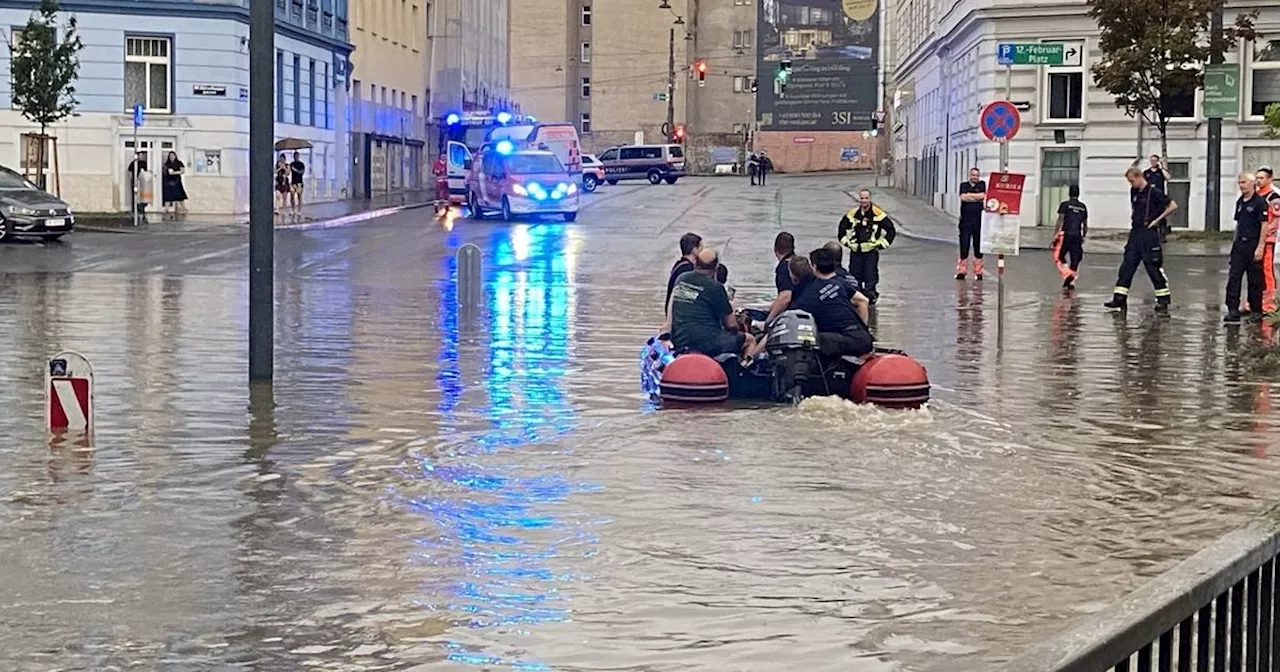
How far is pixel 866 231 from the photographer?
79.2ft

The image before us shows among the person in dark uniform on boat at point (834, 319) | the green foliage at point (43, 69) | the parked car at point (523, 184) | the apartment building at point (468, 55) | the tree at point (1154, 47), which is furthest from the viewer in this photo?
the apartment building at point (468, 55)

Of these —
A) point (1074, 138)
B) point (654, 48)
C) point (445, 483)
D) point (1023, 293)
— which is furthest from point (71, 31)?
point (654, 48)

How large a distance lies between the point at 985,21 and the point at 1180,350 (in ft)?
99.3

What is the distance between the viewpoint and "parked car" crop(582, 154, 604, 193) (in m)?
75.0

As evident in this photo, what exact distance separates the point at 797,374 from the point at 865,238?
1101cm

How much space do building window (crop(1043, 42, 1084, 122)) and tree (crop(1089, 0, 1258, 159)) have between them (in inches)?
150

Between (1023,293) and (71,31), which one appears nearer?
(1023,293)

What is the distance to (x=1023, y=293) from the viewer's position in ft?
89.7

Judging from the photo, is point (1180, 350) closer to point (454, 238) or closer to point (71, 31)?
point (454, 238)

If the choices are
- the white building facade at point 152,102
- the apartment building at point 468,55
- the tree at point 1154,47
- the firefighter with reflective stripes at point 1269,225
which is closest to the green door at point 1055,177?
the tree at point 1154,47

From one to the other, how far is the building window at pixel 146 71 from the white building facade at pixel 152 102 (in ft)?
0.09

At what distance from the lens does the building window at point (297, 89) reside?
56531mm

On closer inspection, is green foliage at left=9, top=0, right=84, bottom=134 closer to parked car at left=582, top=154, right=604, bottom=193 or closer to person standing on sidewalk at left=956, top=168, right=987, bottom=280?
person standing on sidewalk at left=956, top=168, right=987, bottom=280

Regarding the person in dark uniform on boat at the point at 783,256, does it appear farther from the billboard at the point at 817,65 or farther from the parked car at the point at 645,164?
the billboard at the point at 817,65
